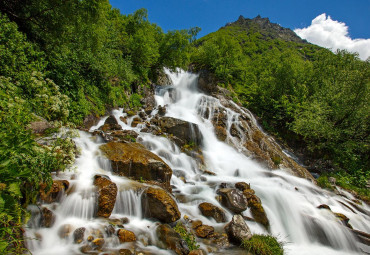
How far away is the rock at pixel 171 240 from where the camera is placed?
18.4 feet

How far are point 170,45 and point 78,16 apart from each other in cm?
1726

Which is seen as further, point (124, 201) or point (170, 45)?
point (170, 45)

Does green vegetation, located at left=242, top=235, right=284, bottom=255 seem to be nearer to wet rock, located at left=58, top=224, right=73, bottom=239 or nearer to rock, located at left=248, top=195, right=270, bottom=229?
rock, located at left=248, top=195, right=270, bottom=229

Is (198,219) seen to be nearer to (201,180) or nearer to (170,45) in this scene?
(201,180)

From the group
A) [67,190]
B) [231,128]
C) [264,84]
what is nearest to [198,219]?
[67,190]

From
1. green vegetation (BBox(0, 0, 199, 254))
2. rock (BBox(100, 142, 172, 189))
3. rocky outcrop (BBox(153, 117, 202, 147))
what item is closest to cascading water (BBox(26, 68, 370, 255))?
rock (BBox(100, 142, 172, 189))

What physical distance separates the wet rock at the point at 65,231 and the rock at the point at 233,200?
5.96m

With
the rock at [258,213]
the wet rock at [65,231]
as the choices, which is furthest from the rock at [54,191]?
the rock at [258,213]

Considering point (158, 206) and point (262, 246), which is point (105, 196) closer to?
point (158, 206)

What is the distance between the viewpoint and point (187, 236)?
6.39 m

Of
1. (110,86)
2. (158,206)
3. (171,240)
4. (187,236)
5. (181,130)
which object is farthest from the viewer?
(110,86)

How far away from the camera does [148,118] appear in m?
17.2

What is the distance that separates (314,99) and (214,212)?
22.2 metres

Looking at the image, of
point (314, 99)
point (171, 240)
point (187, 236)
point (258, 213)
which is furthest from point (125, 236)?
point (314, 99)
